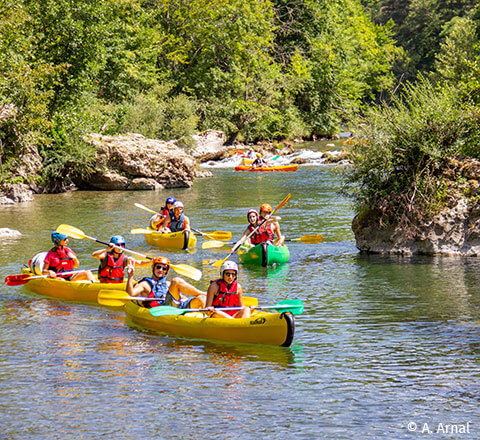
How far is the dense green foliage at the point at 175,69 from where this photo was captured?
85.3 ft

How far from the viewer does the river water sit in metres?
7.14

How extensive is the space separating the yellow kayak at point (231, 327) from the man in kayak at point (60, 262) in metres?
2.85

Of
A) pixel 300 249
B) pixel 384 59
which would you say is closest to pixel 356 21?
pixel 384 59

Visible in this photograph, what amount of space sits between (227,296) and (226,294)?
1.3 inches

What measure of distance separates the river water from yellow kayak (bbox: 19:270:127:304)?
191 mm

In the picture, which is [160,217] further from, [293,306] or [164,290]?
[293,306]

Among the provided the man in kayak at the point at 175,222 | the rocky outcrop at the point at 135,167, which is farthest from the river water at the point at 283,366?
the rocky outcrop at the point at 135,167

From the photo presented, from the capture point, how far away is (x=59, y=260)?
1351cm

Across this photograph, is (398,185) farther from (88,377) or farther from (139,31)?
(139,31)

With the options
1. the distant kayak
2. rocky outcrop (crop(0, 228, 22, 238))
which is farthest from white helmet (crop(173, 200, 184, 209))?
the distant kayak

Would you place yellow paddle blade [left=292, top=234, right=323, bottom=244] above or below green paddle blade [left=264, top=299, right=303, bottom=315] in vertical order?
above

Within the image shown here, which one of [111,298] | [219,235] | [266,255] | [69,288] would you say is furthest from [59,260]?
[219,235]

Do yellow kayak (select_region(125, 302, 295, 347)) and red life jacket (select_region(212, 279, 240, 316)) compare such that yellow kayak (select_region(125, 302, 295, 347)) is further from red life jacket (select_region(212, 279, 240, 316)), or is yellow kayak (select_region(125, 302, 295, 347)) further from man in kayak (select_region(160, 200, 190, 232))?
man in kayak (select_region(160, 200, 190, 232))

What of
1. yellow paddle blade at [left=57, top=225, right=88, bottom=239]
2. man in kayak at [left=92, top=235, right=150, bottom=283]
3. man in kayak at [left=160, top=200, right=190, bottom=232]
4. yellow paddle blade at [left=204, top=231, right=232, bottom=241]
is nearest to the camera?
man in kayak at [left=92, top=235, right=150, bottom=283]
